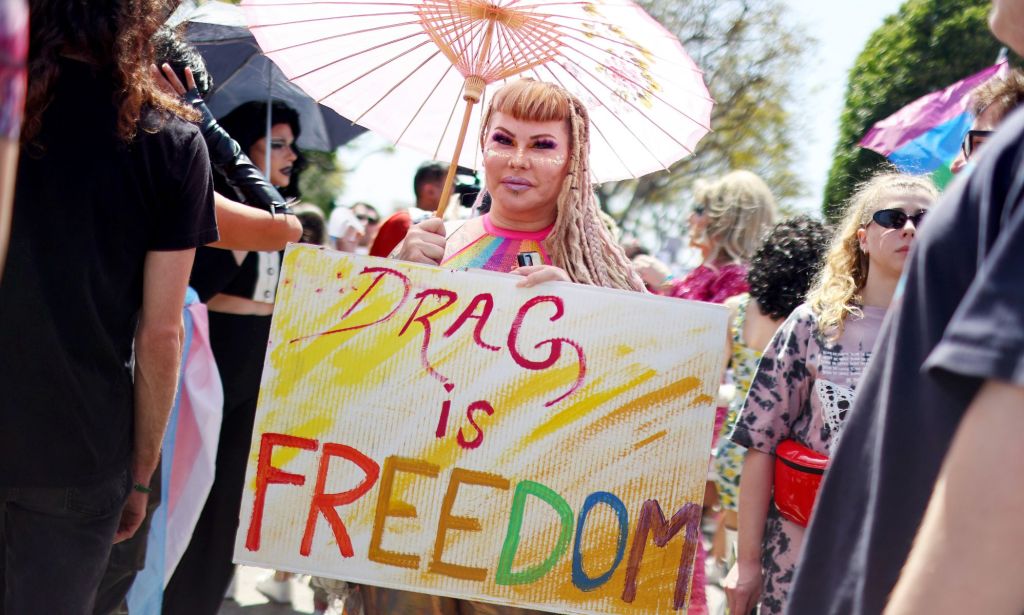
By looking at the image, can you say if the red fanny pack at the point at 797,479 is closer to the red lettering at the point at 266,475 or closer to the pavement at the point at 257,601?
the red lettering at the point at 266,475

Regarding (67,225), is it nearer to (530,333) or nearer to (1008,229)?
(530,333)

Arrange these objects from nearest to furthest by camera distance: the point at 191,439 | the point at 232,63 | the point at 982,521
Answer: the point at 982,521 → the point at 191,439 → the point at 232,63

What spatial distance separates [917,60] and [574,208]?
392 inches

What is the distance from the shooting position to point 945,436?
1039 millimetres

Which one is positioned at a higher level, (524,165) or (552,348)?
(524,165)

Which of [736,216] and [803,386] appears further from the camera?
[736,216]

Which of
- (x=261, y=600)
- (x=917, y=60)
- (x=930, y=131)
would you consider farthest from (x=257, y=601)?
(x=917, y=60)

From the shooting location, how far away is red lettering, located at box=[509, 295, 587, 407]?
236 centimetres

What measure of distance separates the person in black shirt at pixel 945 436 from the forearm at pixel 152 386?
164 centimetres

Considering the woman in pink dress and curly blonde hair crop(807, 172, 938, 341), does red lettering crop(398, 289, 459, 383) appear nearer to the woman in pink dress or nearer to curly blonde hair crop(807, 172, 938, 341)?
curly blonde hair crop(807, 172, 938, 341)

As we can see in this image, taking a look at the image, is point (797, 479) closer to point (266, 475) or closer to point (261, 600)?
point (266, 475)

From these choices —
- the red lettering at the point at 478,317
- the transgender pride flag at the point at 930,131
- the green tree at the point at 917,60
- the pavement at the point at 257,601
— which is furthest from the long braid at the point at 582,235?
the green tree at the point at 917,60

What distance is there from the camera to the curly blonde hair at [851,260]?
9.11 feet

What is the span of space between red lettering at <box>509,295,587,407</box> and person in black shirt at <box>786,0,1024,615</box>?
1.19 meters
